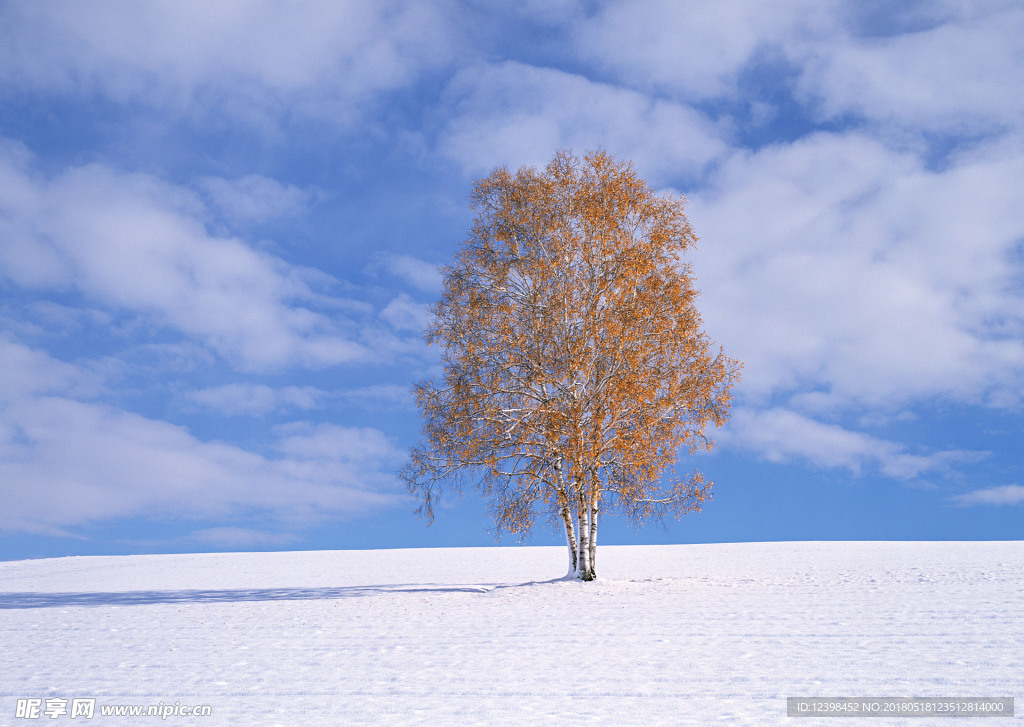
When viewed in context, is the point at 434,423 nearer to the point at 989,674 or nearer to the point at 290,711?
the point at 290,711

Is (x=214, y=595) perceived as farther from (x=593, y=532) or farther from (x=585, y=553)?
(x=593, y=532)

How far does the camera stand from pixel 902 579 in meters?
19.3

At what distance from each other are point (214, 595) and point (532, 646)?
46.6 feet

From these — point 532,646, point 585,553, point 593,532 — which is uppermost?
point 593,532

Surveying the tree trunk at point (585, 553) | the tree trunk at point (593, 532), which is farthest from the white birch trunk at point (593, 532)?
the tree trunk at point (585, 553)

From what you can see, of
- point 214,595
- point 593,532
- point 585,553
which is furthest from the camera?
point 214,595

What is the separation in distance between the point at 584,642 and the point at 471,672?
275cm

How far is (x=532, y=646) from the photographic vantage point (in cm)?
1199

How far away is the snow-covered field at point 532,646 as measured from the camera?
28.7ft

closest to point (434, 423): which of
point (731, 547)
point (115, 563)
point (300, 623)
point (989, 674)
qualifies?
point (300, 623)

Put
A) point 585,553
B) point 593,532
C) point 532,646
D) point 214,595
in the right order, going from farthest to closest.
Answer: point 214,595 → point 593,532 → point 585,553 → point 532,646

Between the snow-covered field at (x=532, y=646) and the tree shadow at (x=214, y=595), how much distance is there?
10 cm

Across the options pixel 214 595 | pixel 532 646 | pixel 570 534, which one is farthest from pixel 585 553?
pixel 214 595

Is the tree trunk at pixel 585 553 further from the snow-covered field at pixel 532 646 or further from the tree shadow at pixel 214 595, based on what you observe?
the tree shadow at pixel 214 595
